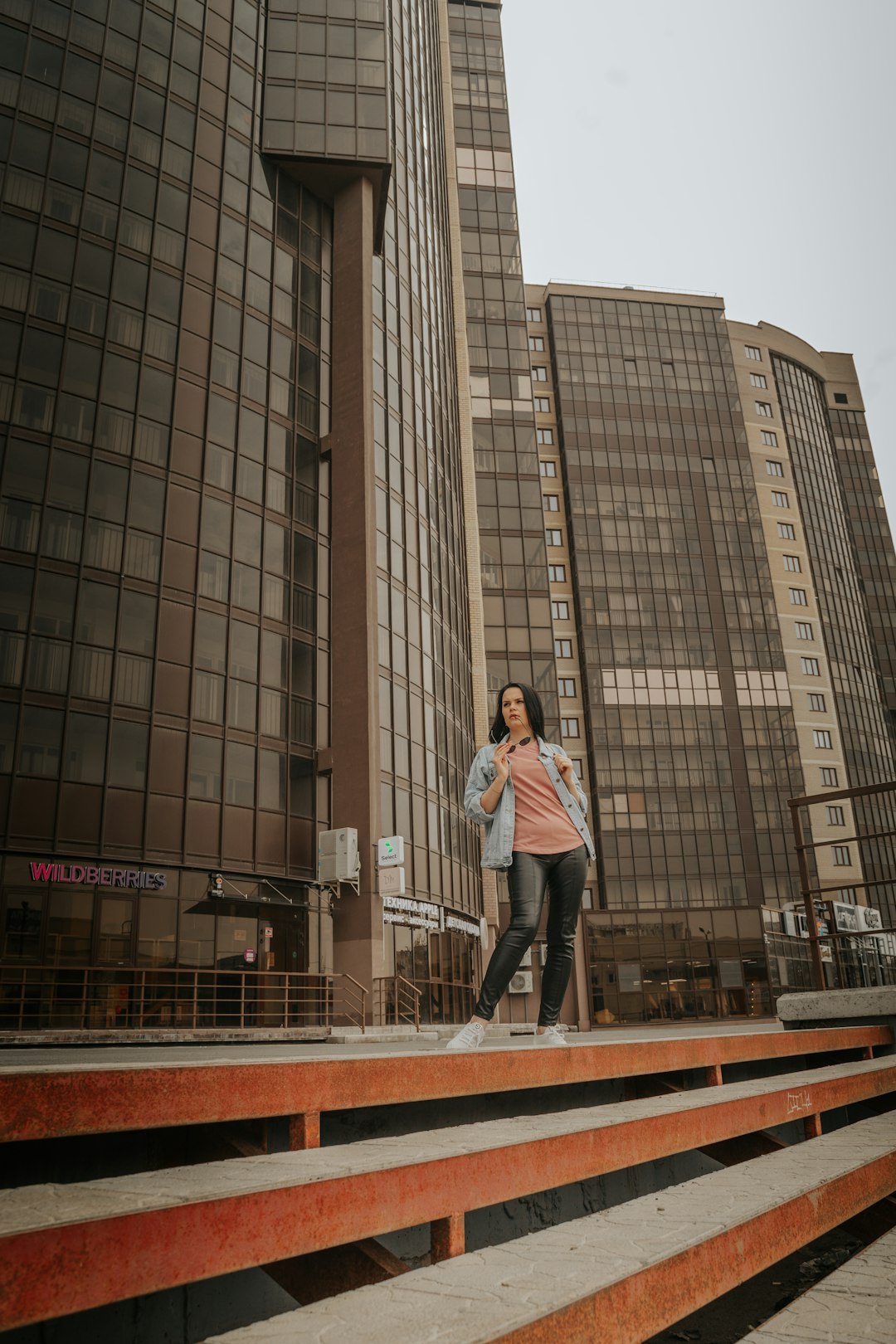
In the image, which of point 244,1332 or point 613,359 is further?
point 613,359

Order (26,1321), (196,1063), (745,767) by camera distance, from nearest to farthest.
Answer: (26,1321) → (196,1063) → (745,767)

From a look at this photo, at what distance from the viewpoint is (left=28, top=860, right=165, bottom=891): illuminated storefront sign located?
20812 millimetres

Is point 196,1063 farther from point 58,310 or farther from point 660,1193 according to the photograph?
point 58,310

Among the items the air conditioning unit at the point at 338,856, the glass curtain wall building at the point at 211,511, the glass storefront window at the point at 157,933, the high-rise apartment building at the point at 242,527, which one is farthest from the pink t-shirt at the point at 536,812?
the air conditioning unit at the point at 338,856

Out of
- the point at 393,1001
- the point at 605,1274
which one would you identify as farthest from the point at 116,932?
the point at 605,1274

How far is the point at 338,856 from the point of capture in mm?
25594

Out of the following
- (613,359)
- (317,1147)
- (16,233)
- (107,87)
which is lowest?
(317,1147)

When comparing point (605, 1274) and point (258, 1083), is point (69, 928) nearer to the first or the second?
point (258, 1083)

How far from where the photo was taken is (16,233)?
2384 cm

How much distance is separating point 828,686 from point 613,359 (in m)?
28.7

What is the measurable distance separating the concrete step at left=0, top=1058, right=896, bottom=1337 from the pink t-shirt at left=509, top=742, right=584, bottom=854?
76.3 inches

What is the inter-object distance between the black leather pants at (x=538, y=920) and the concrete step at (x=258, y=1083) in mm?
811

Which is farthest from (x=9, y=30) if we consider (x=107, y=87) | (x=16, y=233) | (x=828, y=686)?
(x=828, y=686)

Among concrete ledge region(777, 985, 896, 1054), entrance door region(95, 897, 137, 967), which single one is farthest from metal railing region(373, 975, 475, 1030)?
concrete ledge region(777, 985, 896, 1054)
